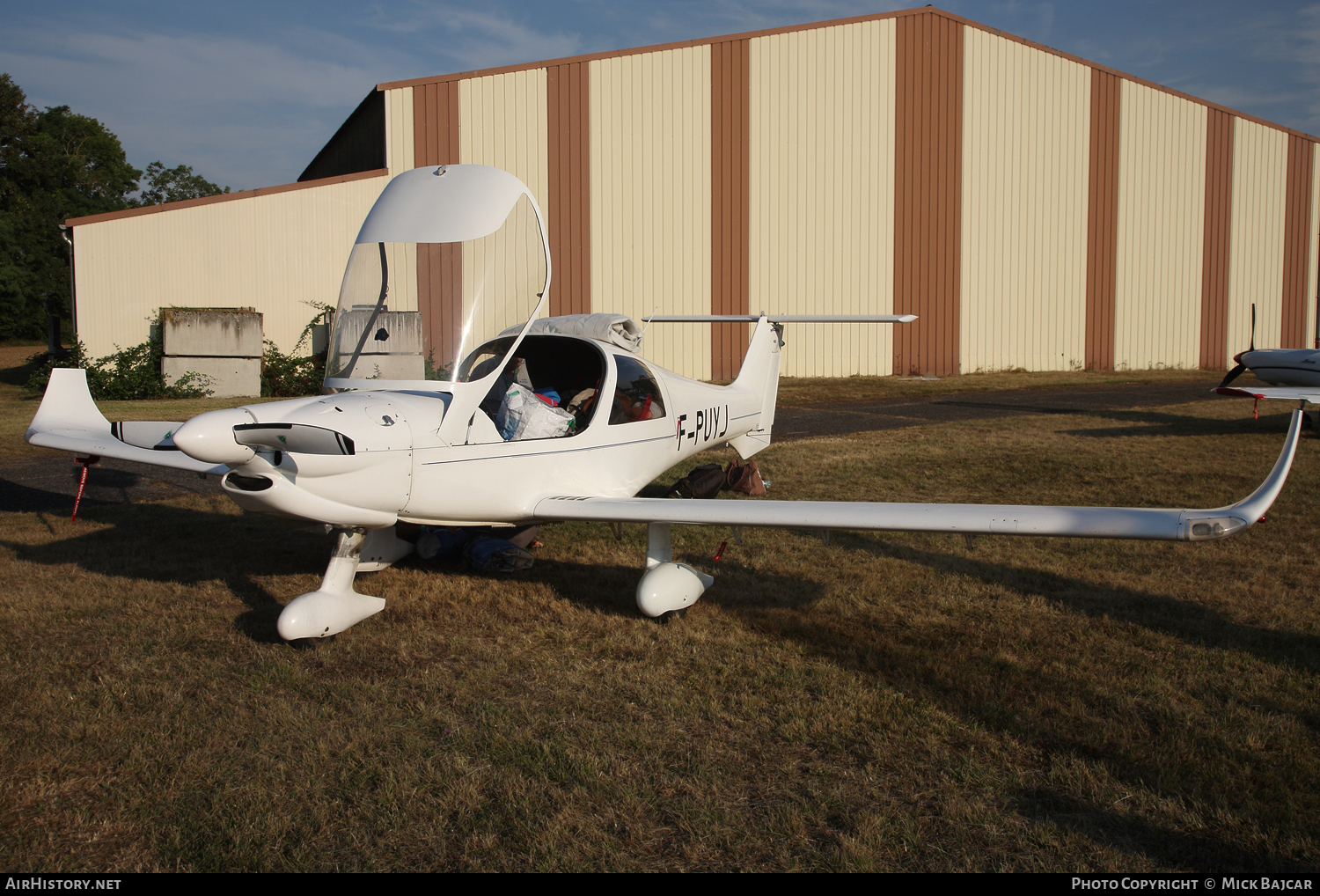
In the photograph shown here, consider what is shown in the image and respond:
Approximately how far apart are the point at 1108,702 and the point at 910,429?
940 centimetres

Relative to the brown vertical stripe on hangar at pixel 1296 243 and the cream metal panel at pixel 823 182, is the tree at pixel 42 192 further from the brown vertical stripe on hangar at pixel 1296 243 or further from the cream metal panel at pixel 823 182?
the brown vertical stripe on hangar at pixel 1296 243

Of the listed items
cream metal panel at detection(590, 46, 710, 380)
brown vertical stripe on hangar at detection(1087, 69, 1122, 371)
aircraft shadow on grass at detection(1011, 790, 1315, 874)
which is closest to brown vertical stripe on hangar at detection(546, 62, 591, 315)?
cream metal panel at detection(590, 46, 710, 380)

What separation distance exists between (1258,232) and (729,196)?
737 inches

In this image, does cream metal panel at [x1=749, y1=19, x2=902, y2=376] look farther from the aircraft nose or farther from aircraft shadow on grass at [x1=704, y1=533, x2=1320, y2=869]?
the aircraft nose

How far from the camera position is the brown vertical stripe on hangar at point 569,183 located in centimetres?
1991

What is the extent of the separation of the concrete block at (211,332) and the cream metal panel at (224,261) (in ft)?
2.08

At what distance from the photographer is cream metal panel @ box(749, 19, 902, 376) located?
21.0m

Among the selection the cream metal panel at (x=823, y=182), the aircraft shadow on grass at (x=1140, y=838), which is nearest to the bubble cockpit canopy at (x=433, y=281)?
the aircraft shadow on grass at (x=1140, y=838)

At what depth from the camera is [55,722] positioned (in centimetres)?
338

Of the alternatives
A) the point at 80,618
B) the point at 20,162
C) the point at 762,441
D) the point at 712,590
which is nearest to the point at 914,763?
the point at 712,590

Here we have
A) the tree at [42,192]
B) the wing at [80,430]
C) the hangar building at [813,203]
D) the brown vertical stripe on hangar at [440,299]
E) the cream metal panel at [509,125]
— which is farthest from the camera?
the tree at [42,192]

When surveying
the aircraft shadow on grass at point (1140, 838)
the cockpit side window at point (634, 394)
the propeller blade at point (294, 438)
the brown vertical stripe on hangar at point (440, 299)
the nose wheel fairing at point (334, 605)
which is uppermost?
the brown vertical stripe on hangar at point (440, 299)

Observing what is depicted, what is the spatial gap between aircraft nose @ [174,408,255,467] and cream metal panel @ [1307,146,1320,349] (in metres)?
34.2
